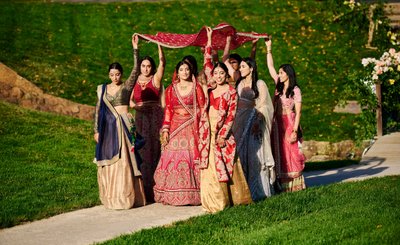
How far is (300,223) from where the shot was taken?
9984 millimetres

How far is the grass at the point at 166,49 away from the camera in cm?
A: 2144

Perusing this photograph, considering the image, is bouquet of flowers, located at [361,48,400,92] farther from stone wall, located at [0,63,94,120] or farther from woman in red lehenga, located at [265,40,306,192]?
stone wall, located at [0,63,94,120]

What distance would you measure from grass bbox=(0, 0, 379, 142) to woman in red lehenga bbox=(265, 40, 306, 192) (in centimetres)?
634

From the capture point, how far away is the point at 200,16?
2836 centimetres

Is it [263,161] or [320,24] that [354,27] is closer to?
[320,24]

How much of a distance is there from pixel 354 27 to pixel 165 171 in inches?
623

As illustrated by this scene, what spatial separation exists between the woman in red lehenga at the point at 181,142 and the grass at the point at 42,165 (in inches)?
43.5

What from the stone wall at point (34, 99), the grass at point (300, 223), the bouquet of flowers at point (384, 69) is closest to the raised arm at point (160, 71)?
the grass at point (300, 223)

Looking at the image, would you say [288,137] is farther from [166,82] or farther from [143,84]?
[166,82]

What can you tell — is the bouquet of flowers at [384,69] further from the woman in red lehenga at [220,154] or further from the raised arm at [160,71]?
the woman in red lehenga at [220,154]

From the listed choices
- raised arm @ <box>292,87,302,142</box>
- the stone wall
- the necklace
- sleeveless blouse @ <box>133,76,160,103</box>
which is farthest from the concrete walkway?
the stone wall

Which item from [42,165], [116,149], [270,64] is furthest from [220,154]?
[42,165]

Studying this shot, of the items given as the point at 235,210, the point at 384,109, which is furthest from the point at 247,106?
the point at 384,109

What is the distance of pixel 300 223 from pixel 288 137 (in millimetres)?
2889
